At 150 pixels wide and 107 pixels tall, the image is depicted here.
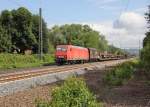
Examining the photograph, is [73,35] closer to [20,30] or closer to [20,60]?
[20,30]

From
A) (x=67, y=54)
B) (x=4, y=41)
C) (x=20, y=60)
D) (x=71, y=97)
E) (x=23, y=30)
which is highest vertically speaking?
(x=23, y=30)

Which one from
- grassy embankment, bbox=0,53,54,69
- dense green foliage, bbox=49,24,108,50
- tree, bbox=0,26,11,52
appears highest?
dense green foliage, bbox=49,24,108,50

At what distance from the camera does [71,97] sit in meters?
10.3

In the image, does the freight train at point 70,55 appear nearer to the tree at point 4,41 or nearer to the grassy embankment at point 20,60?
the grassy embankment at point 20,60

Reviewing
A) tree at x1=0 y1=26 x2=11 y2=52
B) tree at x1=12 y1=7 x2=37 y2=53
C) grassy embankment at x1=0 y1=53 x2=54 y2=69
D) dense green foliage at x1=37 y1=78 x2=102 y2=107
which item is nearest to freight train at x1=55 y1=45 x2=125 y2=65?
grassy embankment at x1=0 y1=53 x2=54 y2=69

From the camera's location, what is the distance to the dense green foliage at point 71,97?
9.77 metres

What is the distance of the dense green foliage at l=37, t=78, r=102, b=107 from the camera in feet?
32.1

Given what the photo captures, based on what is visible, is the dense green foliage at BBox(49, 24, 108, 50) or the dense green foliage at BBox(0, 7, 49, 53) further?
the dense green foliage at BBox(49, 24, 108, 50)

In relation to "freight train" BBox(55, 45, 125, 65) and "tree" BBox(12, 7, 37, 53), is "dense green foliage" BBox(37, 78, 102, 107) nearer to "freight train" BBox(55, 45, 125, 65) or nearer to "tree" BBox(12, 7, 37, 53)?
Answer: "freight train" BBox(55, 45, 125, 65)

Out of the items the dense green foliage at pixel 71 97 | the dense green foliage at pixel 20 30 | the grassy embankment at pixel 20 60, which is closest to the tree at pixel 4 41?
the dense green foliage at pixel 20 30

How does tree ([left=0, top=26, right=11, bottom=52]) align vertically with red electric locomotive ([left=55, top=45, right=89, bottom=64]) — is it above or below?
above

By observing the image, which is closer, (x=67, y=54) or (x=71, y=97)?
(x=71, y=97)

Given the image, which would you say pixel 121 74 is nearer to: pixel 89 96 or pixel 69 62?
pixel 89 96

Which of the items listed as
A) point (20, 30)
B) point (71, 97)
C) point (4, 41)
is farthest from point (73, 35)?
point (71, 97)
